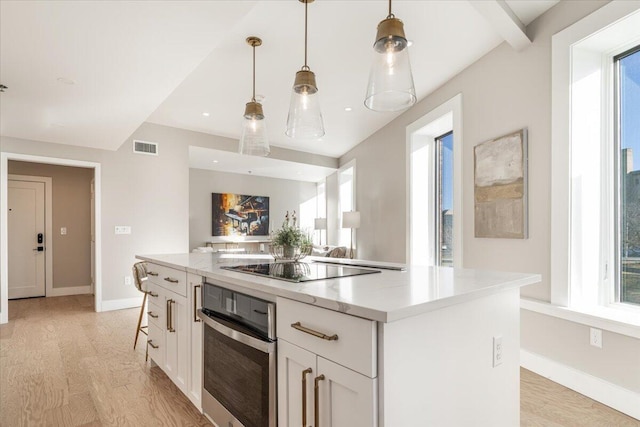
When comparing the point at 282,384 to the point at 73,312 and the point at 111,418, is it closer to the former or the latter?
the point at 111,418

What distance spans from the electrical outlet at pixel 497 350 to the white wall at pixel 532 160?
1.35 metres

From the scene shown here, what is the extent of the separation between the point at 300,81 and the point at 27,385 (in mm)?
2881

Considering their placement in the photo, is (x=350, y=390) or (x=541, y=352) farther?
(x=541, y=352)

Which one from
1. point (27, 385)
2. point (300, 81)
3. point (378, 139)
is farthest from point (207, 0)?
point (378, 139)

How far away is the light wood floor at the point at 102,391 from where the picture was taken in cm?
204

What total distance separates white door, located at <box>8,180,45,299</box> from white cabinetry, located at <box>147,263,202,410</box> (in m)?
4.60

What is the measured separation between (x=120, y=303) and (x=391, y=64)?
5.10 metres

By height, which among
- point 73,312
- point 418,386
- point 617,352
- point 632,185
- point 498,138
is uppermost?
point 498,138

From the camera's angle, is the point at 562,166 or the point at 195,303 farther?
the point at 562,166

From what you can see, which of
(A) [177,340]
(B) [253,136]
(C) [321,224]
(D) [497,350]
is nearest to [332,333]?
(D) [497,350]

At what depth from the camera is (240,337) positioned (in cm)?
142

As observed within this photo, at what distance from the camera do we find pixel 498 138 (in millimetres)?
3152

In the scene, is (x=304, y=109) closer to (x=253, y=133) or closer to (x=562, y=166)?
(x=253, y=133)

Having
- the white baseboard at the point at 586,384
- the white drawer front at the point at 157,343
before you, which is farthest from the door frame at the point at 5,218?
the white baseboard at the point at 586,384
